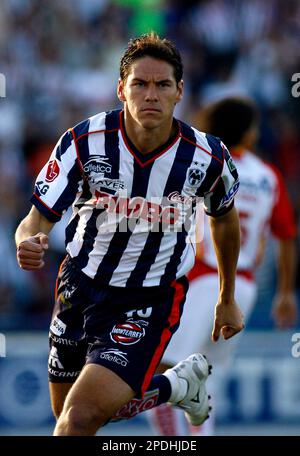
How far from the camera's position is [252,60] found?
454 inches

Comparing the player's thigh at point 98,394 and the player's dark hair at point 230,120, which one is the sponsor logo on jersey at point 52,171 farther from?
the player's dark hair at point 230,120

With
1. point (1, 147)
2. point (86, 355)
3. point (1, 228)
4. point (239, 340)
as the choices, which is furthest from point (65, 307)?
point (1, 147)

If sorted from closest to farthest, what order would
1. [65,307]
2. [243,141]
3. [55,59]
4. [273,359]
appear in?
[65,307], [243,141], [273,359], [55,59]

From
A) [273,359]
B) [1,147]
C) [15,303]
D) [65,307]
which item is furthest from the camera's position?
[1,147]

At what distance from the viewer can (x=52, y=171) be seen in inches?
205

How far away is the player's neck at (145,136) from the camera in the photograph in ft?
17.2

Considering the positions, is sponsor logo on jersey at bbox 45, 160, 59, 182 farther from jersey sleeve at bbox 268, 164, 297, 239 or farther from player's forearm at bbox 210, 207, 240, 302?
jersey sleeve at bbox 268, 164, 297, 239

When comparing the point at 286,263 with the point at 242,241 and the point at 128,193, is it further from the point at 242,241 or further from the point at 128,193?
the point at 128,193

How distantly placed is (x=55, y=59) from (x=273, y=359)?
4339 mm

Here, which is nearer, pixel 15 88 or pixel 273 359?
pixel 273 359

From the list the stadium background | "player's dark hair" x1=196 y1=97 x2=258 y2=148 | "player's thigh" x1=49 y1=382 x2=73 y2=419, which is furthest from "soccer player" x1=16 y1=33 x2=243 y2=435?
the stadium background

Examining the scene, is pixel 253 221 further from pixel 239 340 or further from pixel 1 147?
pixel 1 147

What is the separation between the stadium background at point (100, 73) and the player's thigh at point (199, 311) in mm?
1950

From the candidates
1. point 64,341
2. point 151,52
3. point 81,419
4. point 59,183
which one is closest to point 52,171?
point 59,183
